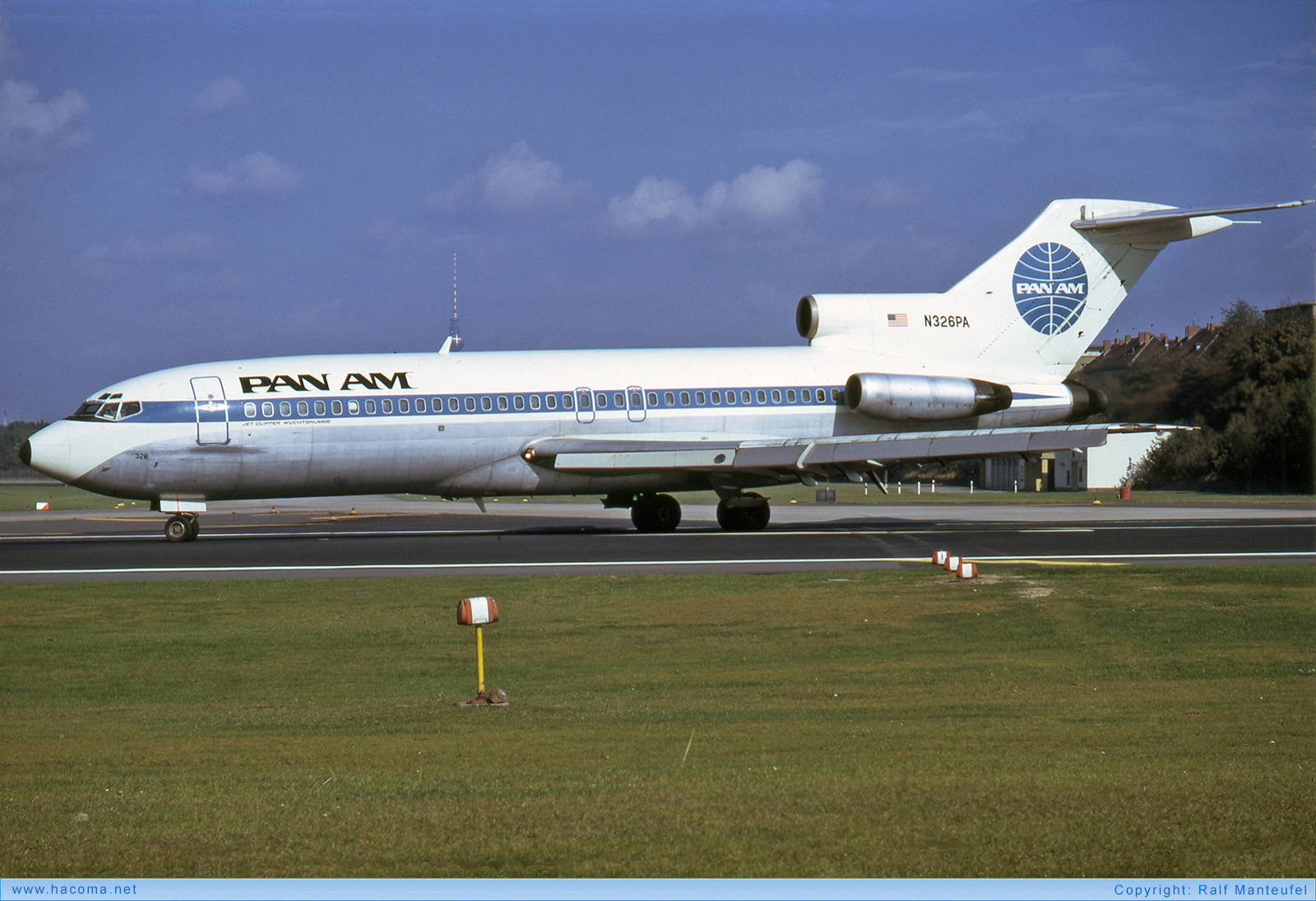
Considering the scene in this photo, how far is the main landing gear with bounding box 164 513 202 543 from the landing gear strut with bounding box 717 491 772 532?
13.5 meters

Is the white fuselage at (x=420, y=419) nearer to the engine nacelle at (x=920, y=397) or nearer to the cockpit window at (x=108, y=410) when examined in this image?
the cockpit window at (x=108, y=410)

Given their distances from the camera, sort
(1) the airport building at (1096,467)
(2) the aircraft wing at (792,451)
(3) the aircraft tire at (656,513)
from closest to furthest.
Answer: (2) the aircraft wing at (792,451) → (3) the aircraft tire at (656,513) → (1) the airport building at (1096,467)

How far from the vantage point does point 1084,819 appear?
7008mm

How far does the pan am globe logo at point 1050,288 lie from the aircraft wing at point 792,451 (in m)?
4.55

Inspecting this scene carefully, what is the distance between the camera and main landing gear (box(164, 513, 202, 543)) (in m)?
31.6

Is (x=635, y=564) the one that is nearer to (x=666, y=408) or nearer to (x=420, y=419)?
(x=666, y=408)

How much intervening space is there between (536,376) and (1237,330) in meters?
52.0

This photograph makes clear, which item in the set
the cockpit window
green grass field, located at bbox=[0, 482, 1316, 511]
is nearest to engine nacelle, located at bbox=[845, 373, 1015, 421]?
green grass field, located at bbox=[0, 482, 1316, 511]

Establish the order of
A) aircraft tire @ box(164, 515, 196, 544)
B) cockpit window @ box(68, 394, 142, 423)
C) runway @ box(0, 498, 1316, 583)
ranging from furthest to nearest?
aircraft tire @ box(164, 515, 196, 544) → cockpit window @ box(68, 394, 142, 423) → runway @ box(0, 498, 1316, 583)

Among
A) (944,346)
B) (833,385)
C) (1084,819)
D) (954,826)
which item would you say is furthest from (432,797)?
(944,346)

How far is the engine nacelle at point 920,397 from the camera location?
Answer: 32688 millimetres

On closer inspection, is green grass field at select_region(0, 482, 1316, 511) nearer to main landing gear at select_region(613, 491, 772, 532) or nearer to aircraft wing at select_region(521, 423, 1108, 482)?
main landing gear at select_region(613, 491, 772, 532)

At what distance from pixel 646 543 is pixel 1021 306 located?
13283 mm

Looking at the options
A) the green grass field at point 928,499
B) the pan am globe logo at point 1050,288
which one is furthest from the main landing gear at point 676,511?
the green grass field at point 928,499
